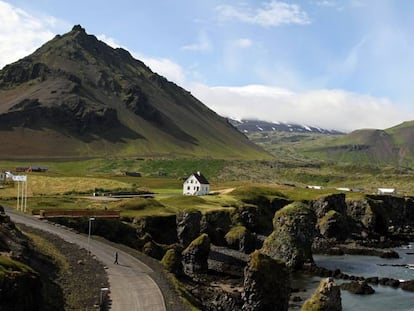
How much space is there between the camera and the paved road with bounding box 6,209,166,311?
143 ft

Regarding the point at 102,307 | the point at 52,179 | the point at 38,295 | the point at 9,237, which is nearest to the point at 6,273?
the point at 38,295

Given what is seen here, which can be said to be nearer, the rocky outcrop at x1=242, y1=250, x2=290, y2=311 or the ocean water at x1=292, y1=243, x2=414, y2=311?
the rocky outcrop at x1=242, y1=250, x2=290, y2=311

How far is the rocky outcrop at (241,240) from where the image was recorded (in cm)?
9644

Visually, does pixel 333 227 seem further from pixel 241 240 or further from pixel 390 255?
pixel 241 240

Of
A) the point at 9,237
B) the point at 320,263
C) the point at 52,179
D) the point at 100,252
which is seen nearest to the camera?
the point at 9,237

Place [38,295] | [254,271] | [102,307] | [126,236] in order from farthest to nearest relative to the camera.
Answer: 1. [126,236]
2. [254,271]
3. [102,307]
4. [38,295]

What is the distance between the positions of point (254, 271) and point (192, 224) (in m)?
37.6

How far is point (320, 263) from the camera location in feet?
305

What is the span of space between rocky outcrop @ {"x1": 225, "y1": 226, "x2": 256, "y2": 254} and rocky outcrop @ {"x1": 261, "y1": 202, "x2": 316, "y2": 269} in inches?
324

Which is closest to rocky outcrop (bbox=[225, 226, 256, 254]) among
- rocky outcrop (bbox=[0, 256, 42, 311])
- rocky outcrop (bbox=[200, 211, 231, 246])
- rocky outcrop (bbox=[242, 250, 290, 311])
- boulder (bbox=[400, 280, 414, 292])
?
rocky outcrop (bbox=[200, 211, 231, 246])

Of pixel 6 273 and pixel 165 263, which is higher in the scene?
pixel 6 273

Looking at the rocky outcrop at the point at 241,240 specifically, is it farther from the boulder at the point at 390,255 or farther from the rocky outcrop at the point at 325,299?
the rocky outcrop at the point at 325,299

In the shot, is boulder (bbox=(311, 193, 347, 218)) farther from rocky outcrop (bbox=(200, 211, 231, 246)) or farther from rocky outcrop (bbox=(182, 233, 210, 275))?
rocky outcrop (bbox=(182, 233, 210, 275))

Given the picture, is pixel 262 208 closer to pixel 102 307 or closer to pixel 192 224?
pixel 192 224
